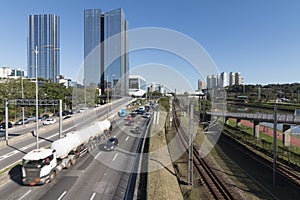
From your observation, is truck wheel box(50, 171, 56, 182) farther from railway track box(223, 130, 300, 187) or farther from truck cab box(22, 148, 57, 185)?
railway track box(223, 130, 300, 187)

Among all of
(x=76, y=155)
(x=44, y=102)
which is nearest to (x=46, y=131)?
(x=44, y=102)

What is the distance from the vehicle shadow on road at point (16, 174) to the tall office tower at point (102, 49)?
133 ft

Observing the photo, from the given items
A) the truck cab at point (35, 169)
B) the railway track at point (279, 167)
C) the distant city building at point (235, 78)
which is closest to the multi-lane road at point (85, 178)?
the truck cab at point (35, 169)

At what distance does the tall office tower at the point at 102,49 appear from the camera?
190ft

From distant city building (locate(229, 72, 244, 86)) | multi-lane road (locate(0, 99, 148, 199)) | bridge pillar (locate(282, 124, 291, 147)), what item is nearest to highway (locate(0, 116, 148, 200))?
multi-lane road (locate(0, 99, 148, 199))

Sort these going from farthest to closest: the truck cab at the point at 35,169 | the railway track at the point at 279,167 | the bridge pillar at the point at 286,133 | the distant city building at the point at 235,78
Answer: the distant city building at the point at 235,78 < the bridge pillar at the point at 286,133 < the railway track at the point at 279,167 < the truck cab at the point at 35,169

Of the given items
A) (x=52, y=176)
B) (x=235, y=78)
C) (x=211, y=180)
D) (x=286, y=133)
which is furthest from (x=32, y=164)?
(x=235, y=78)

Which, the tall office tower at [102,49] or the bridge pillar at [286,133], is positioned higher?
the tall office tower at [102,49]

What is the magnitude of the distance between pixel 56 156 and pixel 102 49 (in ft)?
222

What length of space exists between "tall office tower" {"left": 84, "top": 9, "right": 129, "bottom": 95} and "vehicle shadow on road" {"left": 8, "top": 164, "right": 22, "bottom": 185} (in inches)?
1597

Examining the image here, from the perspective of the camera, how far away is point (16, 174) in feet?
43.1

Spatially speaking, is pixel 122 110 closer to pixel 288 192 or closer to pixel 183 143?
pixel 183 143

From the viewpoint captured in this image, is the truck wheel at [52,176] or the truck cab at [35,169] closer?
the truck cab at [35,169]

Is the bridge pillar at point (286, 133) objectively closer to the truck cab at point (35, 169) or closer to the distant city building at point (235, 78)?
the truck cab at point (35, 169)
